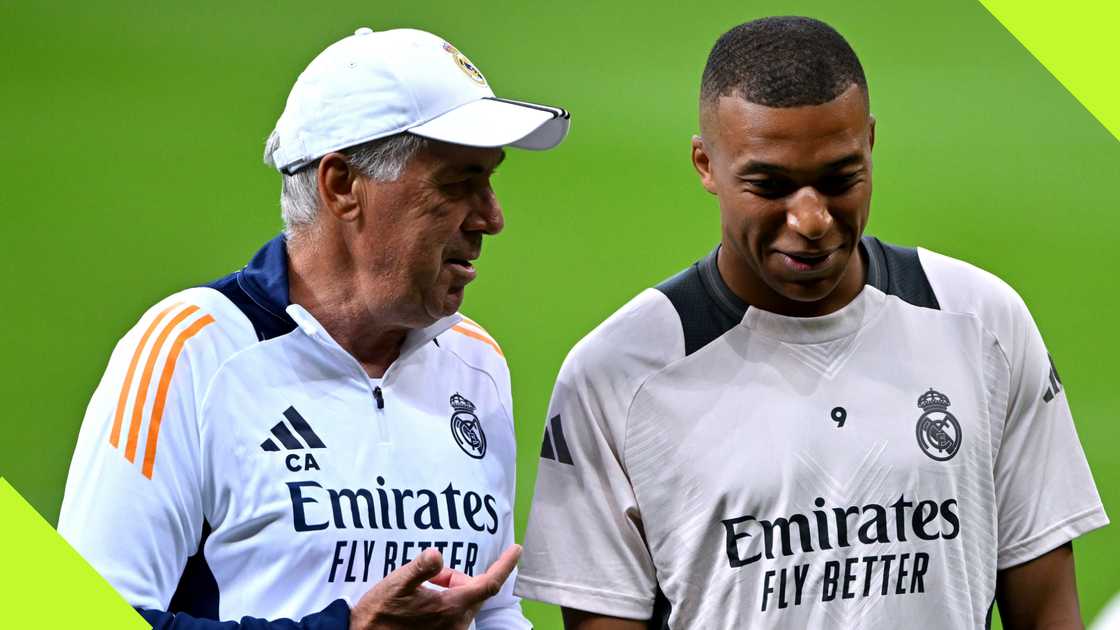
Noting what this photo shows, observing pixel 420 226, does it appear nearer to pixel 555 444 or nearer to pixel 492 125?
pixel 492 125

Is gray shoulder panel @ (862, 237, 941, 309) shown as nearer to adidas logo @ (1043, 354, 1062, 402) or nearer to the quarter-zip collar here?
adidas logo @ (1043, 354, 1062, 402)

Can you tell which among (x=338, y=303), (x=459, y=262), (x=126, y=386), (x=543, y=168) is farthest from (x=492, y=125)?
(x=543, y=168)

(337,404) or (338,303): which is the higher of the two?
(338,303)

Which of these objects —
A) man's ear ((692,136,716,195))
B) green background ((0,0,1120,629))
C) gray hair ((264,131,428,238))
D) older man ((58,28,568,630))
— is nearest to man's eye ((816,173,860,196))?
man's ear ((692,136,716,195))

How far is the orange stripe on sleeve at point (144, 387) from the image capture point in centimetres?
162

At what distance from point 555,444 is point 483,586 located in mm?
186

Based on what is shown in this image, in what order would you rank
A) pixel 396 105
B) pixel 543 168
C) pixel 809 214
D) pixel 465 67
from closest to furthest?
pixel 809 214 < pixel 396 105 < pixel 465 67 < pixel 543 168

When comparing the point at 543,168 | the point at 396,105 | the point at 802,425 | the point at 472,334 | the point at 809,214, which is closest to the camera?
the point at 809,214

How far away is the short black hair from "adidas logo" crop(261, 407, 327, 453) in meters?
0.59

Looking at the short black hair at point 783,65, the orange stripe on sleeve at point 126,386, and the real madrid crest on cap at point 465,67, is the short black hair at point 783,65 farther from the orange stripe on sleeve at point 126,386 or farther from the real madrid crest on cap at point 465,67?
the orange stripe on sleeve at point 126,386

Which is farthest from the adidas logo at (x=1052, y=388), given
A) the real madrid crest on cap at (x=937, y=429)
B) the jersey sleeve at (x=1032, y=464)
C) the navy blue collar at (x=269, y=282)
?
the navy blue collar at (x=269, y=282)

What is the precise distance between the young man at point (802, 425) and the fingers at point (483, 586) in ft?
0.28

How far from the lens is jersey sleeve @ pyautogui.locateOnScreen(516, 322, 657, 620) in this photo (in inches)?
66.2

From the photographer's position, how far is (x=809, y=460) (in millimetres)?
1654
